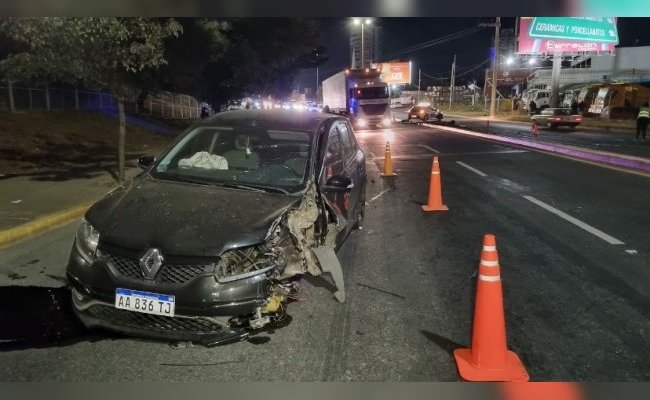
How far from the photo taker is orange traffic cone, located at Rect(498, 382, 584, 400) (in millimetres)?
3303

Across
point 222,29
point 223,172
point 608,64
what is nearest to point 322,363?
point 223,172

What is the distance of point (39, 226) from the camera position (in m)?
7.33

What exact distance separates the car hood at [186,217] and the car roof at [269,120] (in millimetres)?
1146

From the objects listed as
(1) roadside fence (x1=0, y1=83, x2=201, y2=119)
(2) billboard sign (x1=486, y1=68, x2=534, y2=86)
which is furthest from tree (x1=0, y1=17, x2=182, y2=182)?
(2) billboard sign (x1=486, y1=68, x2=534, y2=86)

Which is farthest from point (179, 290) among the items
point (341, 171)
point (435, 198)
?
point (435, 198)

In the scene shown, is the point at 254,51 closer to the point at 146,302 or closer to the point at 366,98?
the point at 366,98

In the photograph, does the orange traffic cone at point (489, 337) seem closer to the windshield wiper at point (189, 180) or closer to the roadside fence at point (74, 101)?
the windshield wiper at point (189, 180)

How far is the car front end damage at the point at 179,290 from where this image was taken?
11.8 feet

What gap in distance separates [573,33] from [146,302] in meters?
48.4

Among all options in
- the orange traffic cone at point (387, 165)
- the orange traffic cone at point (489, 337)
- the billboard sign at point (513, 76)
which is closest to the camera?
the orange traffic cone at point (489, 337)

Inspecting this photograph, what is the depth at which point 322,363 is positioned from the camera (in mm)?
3643

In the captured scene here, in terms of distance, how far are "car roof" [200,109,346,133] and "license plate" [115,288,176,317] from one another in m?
2.41

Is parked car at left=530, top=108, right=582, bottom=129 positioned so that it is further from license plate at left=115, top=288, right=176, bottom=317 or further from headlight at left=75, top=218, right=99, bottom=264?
license plate at left=115, top=288, right=176, bottom=317

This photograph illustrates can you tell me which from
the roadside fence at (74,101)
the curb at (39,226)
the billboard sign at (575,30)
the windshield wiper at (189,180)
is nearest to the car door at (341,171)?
the windshield wiper at (189,180)
